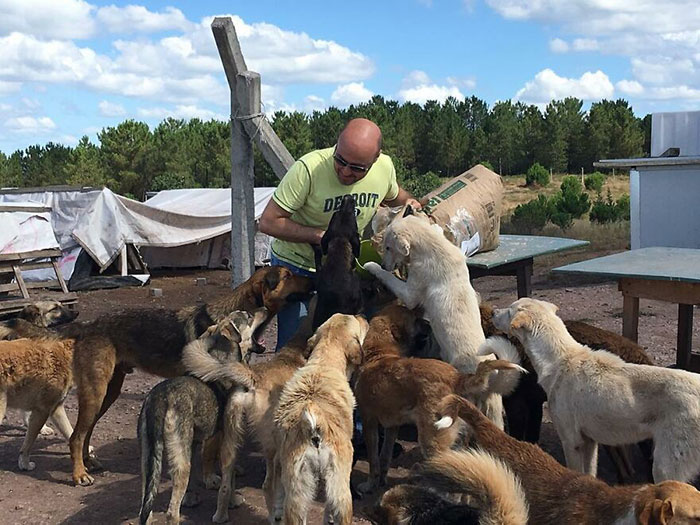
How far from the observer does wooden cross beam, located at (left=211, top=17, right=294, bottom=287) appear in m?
7.14

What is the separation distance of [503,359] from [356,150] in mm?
1975

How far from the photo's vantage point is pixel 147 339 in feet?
20.4

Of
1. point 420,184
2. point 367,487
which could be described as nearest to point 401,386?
point 367,487

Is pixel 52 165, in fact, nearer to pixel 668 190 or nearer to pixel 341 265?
pixel 668 190

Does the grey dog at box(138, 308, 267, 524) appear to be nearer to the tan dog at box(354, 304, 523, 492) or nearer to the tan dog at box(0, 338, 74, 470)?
the tan dog at box(354, 304, 523, 492)

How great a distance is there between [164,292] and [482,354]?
11.9 meters

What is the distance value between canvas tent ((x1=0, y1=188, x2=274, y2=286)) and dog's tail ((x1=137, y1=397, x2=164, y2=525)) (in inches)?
510

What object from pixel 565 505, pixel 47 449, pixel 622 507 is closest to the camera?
pixel 622 507

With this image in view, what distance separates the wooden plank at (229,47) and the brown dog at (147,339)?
2072 mm

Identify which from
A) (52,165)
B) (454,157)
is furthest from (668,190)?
(52,165)

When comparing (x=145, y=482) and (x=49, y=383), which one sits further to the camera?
(x=49, y=383)

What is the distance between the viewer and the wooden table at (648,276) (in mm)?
6031

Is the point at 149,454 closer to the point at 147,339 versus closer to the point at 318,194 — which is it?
the point at 147,339

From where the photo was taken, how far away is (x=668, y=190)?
1680 centimetres
